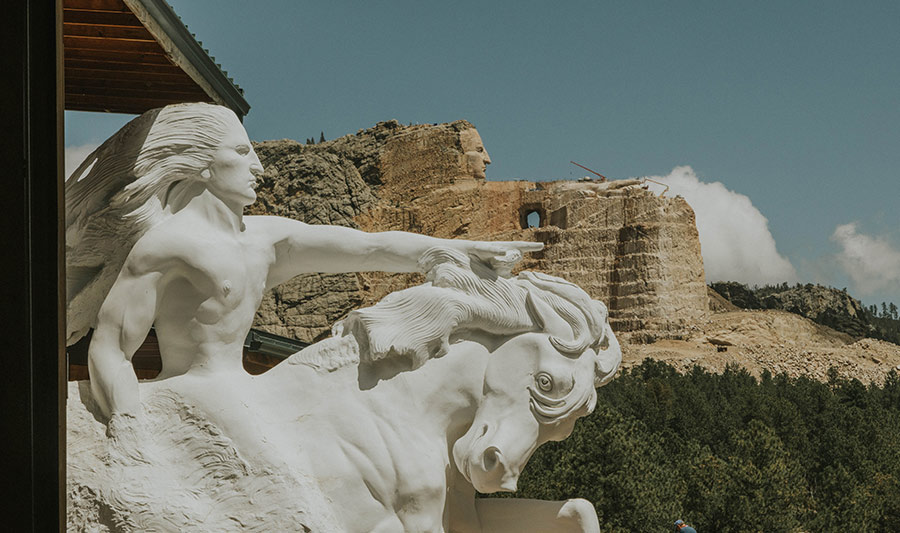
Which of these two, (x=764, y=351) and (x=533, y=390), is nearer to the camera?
(x=533, y=390)

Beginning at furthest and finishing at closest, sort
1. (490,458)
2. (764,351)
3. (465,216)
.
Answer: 1. (465,216)
2. (764,351)
3. (490,458)

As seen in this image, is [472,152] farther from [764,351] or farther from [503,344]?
[503,344]

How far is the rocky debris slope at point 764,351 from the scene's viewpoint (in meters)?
45.3

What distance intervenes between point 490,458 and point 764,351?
4717cm

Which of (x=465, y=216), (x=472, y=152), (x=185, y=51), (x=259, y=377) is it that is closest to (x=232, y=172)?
(x=185, y=51)

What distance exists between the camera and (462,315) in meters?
3.05

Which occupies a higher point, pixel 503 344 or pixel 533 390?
pixel 503 344

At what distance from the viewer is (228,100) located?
3455 mm

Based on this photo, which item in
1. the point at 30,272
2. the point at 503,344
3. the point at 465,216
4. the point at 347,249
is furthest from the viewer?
the point at 465,216

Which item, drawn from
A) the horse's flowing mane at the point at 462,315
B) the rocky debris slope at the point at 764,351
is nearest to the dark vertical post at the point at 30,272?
the horse's flowing mane at the point at 462,315

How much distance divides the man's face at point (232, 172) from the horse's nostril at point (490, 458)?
1.05m

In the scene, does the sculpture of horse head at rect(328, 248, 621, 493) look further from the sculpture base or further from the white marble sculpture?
the sculpture base

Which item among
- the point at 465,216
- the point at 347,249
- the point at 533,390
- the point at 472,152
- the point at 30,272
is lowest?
the point at 533,390

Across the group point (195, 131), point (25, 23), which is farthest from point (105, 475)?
point (25, 23)
